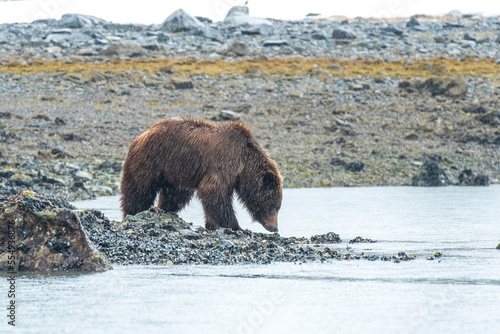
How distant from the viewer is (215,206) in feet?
29.8

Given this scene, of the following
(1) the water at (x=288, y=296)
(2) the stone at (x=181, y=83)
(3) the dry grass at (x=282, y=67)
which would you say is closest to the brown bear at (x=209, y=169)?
(1) the water at (x=288, y=296)

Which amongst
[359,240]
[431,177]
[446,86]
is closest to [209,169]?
[359,240]

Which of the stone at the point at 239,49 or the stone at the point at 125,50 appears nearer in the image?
the stone at the point at 125,50

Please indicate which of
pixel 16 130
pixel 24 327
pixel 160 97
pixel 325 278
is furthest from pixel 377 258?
pixel 160 97

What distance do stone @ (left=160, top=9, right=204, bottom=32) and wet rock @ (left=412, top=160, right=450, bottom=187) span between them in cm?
2814

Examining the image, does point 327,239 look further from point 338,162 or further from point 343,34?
point 343,34

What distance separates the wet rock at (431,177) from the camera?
19266 mm

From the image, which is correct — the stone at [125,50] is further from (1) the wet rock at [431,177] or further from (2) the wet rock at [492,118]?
(1) the wet rock at [431,177]

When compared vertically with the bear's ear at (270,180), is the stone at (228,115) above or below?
below

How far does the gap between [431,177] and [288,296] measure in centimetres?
1406

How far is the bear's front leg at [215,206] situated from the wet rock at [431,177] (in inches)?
433

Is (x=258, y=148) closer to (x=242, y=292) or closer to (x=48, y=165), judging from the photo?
(x=242, y=292)

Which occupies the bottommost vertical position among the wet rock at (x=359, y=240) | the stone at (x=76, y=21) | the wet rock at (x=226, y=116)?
the wet rock at (x=226, y=116)

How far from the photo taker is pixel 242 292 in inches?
241
